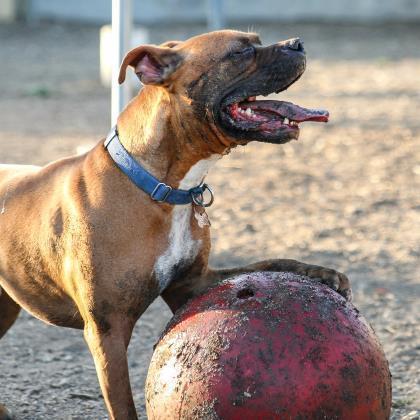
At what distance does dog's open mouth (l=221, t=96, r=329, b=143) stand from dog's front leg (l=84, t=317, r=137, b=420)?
0.98 metres

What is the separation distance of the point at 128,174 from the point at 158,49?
57 centimetres

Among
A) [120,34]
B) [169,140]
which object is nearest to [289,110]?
[169,140]

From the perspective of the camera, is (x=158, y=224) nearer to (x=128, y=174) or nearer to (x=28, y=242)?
(x=128, y=174)

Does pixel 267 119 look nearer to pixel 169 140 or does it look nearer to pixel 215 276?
pixel 169 140

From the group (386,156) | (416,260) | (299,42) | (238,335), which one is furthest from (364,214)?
(238,335)

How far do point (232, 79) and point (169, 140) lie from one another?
389mm

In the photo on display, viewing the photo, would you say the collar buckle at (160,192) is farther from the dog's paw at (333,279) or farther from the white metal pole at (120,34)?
the white metal pole at (120,34)

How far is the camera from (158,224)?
4.57 metres

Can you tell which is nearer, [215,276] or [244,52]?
[244,52]

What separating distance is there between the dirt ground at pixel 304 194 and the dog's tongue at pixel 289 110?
63.9 inches

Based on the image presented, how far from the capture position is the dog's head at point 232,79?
4500mm

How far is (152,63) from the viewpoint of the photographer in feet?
15.1

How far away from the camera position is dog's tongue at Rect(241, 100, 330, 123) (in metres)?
4.50

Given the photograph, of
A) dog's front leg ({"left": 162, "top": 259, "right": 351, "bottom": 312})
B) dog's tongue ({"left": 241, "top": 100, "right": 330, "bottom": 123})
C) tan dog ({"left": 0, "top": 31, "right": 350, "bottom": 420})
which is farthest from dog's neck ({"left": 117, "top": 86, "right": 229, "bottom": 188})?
dog's front leg ({"left": 162, "top": 259, "right": 351, "bottom": 312})
